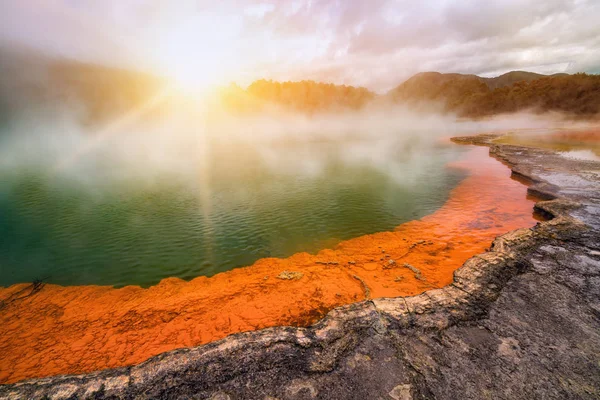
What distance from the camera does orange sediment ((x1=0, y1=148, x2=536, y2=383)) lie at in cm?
717

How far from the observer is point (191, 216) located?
56.5ft

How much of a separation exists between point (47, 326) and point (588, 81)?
143 metres

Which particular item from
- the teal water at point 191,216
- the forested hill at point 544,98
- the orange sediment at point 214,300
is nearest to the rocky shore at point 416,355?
the orange sediment at point 214,300

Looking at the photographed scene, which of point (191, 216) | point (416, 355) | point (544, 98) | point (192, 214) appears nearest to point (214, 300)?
point (416, 355)

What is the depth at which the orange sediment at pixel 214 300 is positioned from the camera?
7.17 meters

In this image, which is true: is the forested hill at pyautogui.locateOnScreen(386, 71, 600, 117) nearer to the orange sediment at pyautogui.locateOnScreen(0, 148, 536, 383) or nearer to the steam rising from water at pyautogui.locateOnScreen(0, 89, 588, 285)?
the steam rising from water at pyautogui.locateOnScreen(0, 89, 588, 285)

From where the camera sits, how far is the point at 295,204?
1870cm

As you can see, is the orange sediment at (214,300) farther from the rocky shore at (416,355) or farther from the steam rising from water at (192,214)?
the rocky shore at (416,355)

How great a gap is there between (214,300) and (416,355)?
689 centimetres

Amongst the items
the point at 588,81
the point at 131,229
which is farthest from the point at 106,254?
the point at 588,81

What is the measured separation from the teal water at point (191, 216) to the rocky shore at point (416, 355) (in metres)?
6.01

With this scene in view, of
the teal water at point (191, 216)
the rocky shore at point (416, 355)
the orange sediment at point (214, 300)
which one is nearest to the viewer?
the rocky shore at point (416, 355)

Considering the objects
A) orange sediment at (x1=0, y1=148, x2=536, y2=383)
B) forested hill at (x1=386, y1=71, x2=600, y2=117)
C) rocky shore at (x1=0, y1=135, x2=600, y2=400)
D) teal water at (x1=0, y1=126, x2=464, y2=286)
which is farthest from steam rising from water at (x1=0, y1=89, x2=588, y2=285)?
forested hill at (x1=386, y1=71, x2=600, y2=117)

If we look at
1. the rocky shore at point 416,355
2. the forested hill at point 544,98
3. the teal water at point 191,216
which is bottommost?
the teal water at point 191,216
